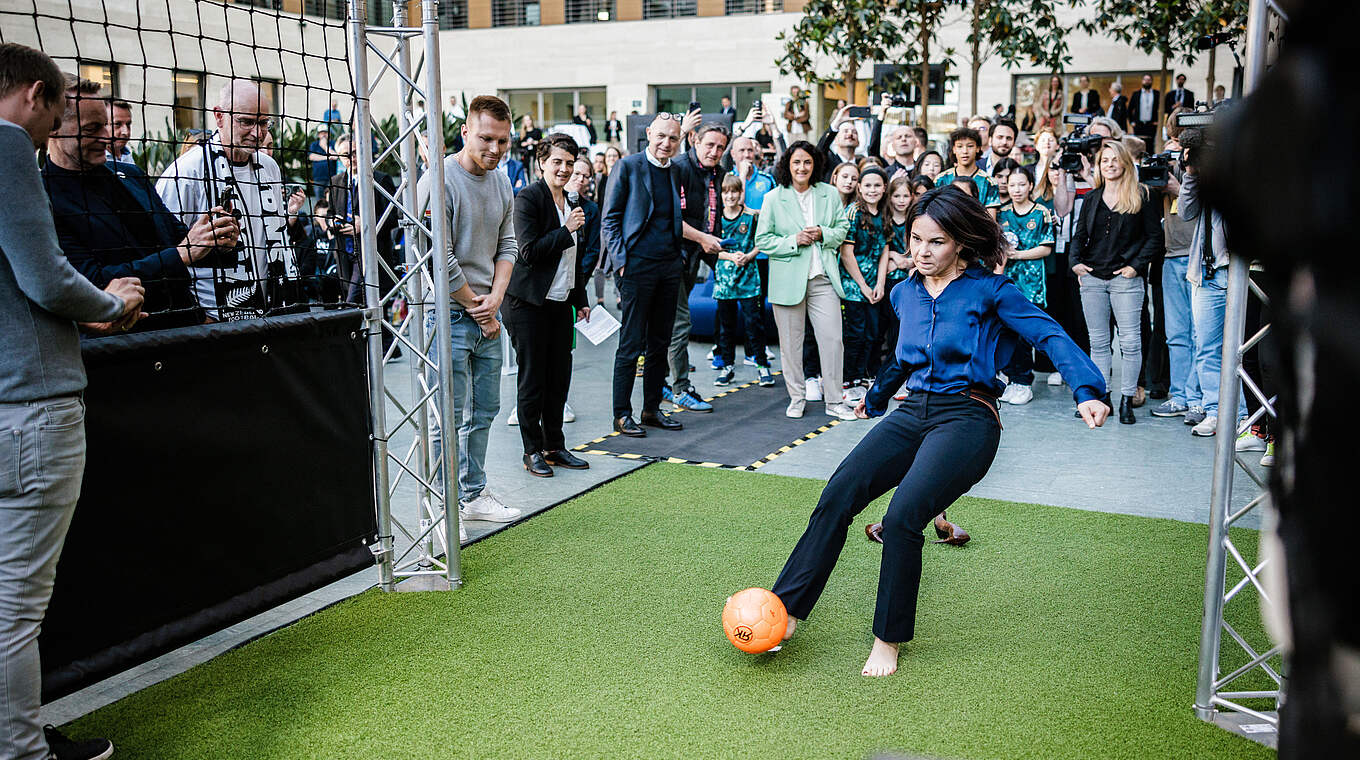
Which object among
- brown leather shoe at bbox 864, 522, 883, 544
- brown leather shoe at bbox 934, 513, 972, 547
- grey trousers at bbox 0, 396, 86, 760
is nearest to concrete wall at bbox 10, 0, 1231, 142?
brown leather shoe at bbox 864, 522, 883, 544

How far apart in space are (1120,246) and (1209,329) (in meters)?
0.91

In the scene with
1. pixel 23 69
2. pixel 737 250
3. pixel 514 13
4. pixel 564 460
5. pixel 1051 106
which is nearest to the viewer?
pixel 23 69

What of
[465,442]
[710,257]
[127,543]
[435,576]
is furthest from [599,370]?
[127,543]

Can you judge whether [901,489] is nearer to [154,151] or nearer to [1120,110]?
[154,151]

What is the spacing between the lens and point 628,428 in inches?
285

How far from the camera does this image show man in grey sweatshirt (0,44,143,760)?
2.52 m

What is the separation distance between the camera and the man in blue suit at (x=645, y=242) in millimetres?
7020

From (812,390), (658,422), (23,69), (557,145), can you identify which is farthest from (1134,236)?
(23,69)

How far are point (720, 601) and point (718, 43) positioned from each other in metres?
24.5

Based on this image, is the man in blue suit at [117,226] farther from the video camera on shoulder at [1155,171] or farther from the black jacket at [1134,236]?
the video camera on shoulder at [1155,171]

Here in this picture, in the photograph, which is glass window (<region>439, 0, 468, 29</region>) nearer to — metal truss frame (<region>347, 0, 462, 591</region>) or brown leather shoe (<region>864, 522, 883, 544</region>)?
metal truss frame (<region>347, 0, 462, 591</region>)

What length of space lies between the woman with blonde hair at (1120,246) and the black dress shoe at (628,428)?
352 centimetres

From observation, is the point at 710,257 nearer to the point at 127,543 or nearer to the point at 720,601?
the point at 720,601

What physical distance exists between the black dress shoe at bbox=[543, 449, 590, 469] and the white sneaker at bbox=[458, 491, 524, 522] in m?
0.98
